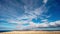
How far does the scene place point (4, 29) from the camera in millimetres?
2744

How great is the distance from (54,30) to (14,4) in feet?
2.95

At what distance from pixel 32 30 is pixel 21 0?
61cm

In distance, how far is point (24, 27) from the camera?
108 inches

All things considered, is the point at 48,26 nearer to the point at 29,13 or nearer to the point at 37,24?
the point at 37,24

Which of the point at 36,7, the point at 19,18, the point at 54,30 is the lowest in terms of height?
the point at 54,30

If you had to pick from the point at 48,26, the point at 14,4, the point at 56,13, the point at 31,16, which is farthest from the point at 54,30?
the point at 14,4

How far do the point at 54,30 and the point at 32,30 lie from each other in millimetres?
410

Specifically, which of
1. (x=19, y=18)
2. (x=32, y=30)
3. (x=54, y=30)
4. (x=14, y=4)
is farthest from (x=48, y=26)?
(x=14, y=4)

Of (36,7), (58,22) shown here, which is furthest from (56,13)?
(36,7)

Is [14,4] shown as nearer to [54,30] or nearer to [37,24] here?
[37,24]

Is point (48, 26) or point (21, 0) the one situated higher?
point (21, 0)

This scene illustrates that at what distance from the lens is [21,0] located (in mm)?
2773

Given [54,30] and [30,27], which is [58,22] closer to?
[54,30]

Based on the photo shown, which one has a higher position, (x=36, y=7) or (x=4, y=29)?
(x=36, y=7)
